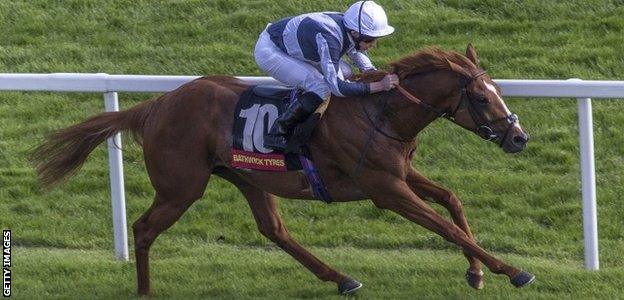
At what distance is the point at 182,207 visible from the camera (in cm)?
757

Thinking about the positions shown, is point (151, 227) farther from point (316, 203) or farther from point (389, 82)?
point (316, 203)

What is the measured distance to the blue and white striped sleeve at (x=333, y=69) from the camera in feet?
22.6

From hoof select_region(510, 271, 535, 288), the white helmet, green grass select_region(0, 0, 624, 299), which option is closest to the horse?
hoof select_region(510, 271, 535, 288)

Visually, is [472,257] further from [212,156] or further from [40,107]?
[40,107]

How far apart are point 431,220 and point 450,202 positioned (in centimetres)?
50

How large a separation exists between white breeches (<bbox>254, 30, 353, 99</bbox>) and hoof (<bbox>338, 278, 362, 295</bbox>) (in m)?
1.12

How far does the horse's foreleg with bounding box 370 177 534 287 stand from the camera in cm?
675

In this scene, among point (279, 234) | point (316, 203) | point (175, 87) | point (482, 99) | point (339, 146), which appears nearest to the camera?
point (482, 99)

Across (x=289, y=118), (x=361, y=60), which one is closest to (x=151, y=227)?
(x=289, y=118)

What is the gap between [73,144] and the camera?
7898 mm

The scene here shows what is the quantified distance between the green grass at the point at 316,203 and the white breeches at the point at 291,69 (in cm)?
124

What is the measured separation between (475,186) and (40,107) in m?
3.93

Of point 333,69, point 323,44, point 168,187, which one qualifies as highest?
point 323,44

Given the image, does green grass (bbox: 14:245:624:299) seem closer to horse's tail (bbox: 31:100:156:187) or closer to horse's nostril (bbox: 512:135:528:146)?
horse's tail (bbox: 31:100:156:187)
